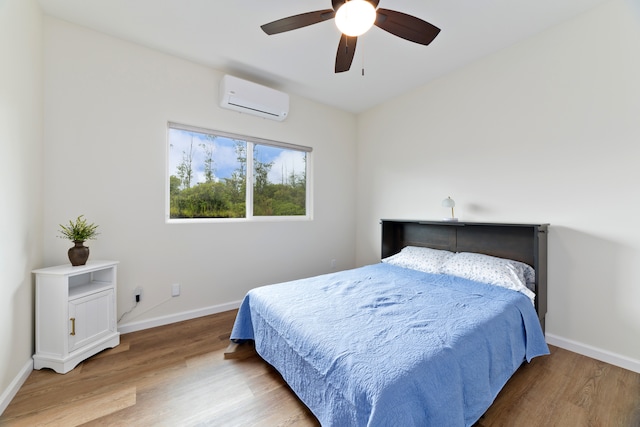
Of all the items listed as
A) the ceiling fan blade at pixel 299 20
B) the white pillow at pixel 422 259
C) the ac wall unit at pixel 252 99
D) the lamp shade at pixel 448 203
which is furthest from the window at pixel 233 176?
the lamp shade at pixel 448 203

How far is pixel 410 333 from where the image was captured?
133 centimetres

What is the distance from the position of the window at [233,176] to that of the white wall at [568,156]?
180 centimetres

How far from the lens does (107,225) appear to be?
2.27m

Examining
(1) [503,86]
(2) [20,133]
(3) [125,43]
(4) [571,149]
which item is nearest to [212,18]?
(3) [125,43]

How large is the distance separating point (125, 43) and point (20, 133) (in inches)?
49.0

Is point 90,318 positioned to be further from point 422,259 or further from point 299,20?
point 422,259

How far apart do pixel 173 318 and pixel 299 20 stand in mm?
2781

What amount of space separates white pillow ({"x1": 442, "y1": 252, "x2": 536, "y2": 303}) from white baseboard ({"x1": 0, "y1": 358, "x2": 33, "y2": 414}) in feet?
10.3

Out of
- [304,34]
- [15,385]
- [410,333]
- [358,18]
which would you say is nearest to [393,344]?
[410,333]

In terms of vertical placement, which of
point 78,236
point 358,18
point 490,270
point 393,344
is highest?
point 358,18

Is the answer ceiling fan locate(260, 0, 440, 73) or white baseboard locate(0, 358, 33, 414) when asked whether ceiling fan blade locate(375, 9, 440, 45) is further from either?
white baseboard locate(0, 358, 33, 414)

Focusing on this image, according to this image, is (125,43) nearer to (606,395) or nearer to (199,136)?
(199,136)

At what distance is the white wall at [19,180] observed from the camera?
4.81ft

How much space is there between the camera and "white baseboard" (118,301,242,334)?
237 centimetres
